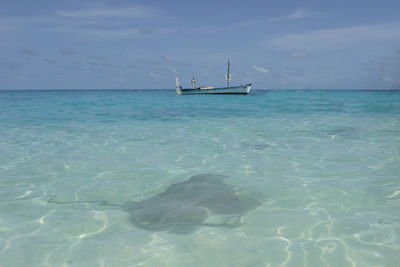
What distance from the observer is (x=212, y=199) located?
13.4 feet

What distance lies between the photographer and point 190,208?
3.77 meters

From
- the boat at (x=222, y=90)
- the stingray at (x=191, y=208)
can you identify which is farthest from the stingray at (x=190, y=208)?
the boat at (x=222, y=90)

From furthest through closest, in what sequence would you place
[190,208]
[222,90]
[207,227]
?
[222,90]
[190,208]
[207,227]

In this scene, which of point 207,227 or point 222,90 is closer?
point 207,227

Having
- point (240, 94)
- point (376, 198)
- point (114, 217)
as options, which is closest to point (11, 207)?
point (114, 217)

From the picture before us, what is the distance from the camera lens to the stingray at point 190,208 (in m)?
3.38

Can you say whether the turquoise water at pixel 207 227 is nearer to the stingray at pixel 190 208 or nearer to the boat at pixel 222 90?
the stingray at pixel 190 208

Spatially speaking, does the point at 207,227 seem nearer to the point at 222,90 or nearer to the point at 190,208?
the point at 190,208

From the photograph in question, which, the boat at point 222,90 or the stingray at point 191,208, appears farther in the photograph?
the boat at point 222,90

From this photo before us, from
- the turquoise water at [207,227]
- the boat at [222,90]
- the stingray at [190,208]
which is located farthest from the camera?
the boat at [222,90]

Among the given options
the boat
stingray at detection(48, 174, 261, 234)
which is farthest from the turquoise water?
the boat

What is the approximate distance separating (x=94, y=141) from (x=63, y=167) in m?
2.86

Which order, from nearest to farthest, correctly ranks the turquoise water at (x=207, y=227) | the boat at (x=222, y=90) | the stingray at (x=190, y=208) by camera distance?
the turquoise water at (x=207, y=227) → the stingray at (x=190, y=208) → the boat at (x=222, y=90)

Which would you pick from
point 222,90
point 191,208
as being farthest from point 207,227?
point 222,90
